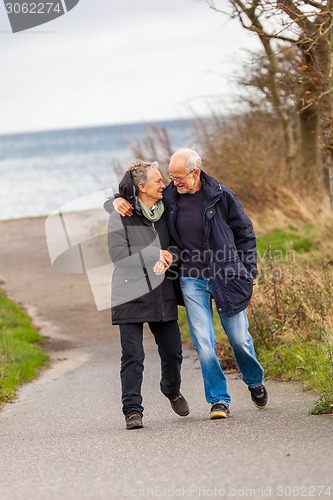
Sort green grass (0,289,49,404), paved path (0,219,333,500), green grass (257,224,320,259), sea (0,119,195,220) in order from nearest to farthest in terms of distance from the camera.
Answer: paved path (0,219,333,500) → green grass (0,289,49,404) → green grass (257,224,320,259) → sea (0,119,195,220)

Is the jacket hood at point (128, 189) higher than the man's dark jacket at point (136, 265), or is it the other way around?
the jacket hood at point (128, 189)

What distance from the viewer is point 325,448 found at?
6137 millimetres

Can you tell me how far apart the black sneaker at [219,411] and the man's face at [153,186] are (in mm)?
1639

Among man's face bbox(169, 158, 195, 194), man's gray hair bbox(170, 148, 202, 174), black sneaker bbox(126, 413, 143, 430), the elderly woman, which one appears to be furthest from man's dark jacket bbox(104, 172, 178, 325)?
black sneaker bbox(126, 413, 143, 430)

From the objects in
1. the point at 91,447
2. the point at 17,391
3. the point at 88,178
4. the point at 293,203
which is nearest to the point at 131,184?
the point at 91,447

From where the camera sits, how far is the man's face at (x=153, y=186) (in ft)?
24.6

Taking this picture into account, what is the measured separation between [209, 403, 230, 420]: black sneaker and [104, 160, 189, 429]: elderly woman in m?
0.55

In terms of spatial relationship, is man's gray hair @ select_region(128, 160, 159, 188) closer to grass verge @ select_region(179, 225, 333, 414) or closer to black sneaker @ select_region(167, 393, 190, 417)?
black sneaker @ select_region(167, 393, 190, 417)

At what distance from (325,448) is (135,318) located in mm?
1968

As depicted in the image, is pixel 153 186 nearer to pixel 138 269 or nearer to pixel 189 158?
pixel 189 158

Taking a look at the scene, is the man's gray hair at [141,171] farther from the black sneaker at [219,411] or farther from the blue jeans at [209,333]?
the black sneaker at [219,411]

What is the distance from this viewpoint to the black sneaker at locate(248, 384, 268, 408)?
7969 mm

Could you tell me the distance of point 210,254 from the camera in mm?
7469

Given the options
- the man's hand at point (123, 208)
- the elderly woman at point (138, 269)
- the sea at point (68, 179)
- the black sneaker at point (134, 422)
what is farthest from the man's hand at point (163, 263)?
the sea at point (68, 179)
